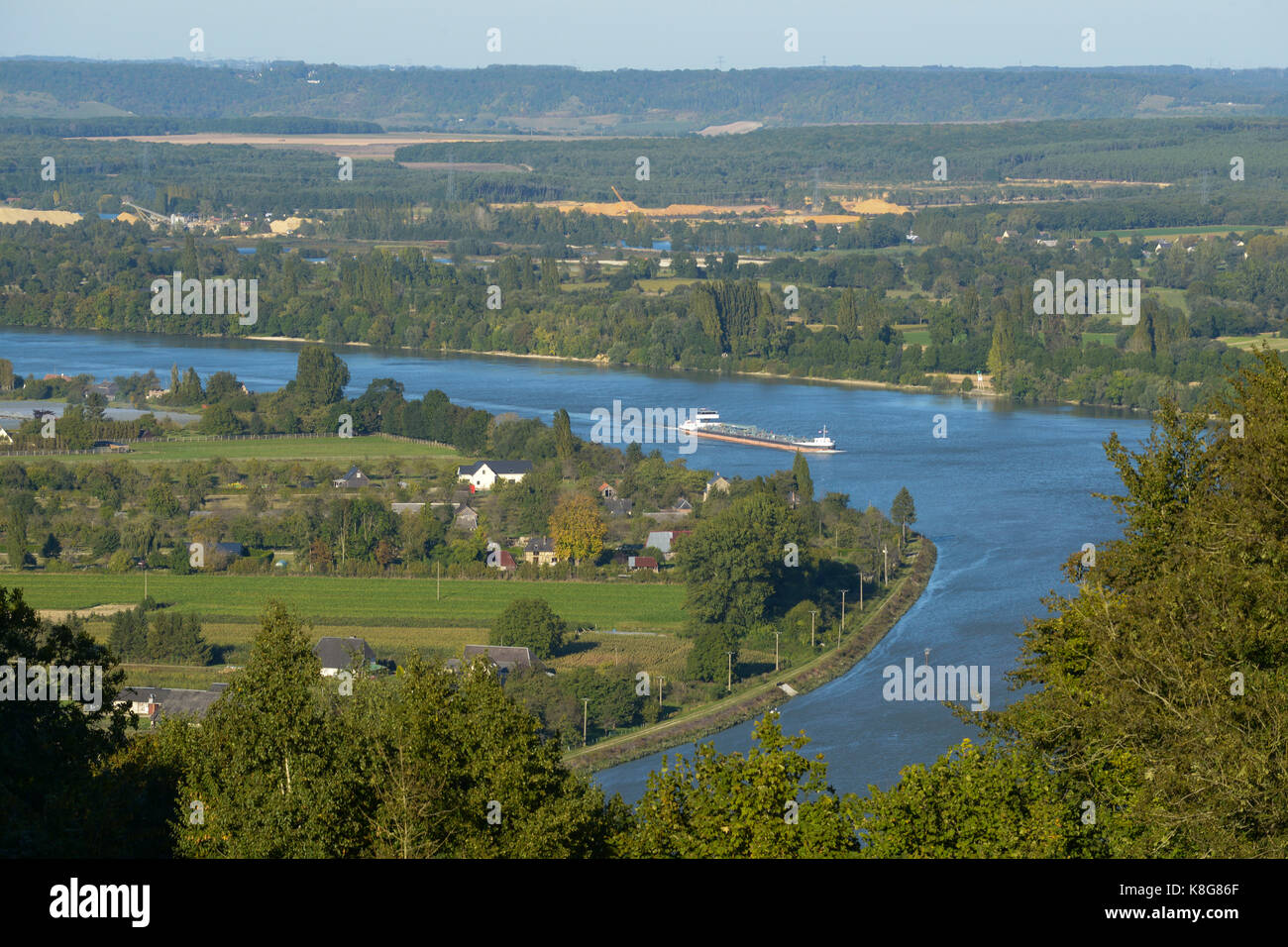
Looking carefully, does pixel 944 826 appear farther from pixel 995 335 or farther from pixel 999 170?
pixel 999 170

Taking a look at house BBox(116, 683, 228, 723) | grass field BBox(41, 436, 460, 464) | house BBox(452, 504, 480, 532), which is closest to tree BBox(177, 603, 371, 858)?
house BBox(116, 683, 228, 723)

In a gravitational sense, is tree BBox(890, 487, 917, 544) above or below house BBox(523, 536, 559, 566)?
above

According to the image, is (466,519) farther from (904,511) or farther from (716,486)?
(904,511)

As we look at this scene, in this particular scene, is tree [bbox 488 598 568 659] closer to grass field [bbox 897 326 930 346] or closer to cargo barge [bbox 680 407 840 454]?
cargo barge [bbox 680 407 840 454]

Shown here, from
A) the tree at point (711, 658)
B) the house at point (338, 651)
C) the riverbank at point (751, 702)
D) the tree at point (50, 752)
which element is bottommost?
the riverbank at point (751, 702)

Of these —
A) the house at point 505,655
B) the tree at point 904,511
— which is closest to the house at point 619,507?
the tree at point 904,511

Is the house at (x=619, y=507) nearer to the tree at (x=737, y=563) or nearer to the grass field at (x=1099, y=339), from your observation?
the tree at (x=737, y=563)
